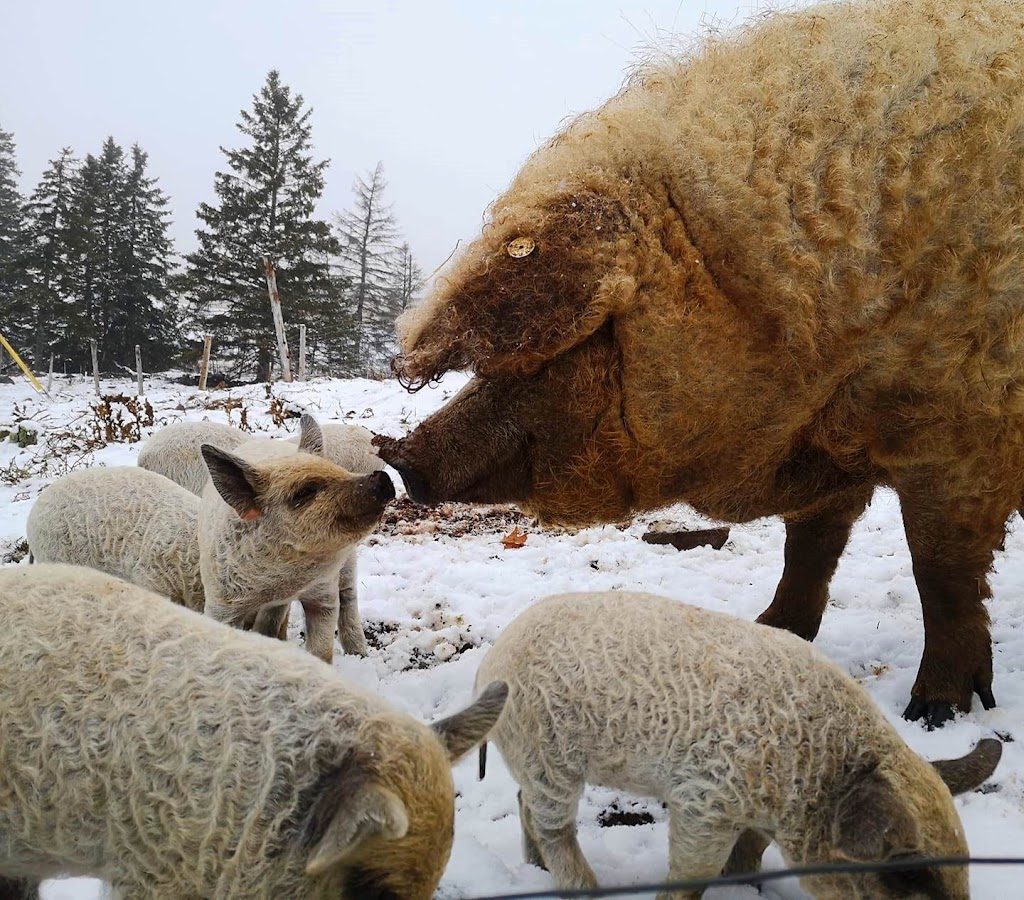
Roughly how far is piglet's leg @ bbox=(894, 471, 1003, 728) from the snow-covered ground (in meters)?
0.13

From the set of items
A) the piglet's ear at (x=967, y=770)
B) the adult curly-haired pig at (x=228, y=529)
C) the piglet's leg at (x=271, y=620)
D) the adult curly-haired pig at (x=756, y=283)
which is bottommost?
the piglet's ear at (x=967, y=770)

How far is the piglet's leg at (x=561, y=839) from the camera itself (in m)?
2.15

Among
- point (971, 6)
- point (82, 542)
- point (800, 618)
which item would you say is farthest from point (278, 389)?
point (971, 6)

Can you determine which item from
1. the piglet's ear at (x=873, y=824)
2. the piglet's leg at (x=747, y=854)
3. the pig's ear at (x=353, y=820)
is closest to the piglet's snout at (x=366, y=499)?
the pig's ear at (x=353, y=820)

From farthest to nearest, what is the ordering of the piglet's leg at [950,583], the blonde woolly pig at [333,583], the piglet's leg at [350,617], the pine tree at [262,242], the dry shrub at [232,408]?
the pine tree at [262,242]
the dry shrub at [232,408]
the piglet's leg at [350,617]
the blonde woolly pig at [333,583]
the piglet's leg at [950,583]

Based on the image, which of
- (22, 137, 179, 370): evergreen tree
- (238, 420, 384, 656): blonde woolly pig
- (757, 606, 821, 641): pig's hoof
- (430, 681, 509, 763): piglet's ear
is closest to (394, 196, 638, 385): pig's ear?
(430, 681, 509, 763): piglet's ear

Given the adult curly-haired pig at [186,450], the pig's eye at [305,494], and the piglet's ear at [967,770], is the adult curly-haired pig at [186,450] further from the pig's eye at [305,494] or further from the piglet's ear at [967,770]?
the piglet's ear at [967,770]

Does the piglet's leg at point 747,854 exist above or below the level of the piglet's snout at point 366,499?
below

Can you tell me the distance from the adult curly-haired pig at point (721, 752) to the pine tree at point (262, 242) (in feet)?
81.1

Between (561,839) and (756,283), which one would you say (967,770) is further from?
(756,283)

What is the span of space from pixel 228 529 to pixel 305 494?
486mm

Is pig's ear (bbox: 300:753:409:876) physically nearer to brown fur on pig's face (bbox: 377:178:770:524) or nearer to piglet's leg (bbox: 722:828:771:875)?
brown fur on pig's face (bbox: 377:178:770:524)

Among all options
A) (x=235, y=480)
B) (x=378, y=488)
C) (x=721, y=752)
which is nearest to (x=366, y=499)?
(x=378, y=488)

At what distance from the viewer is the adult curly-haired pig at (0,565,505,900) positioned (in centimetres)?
Result: 145
